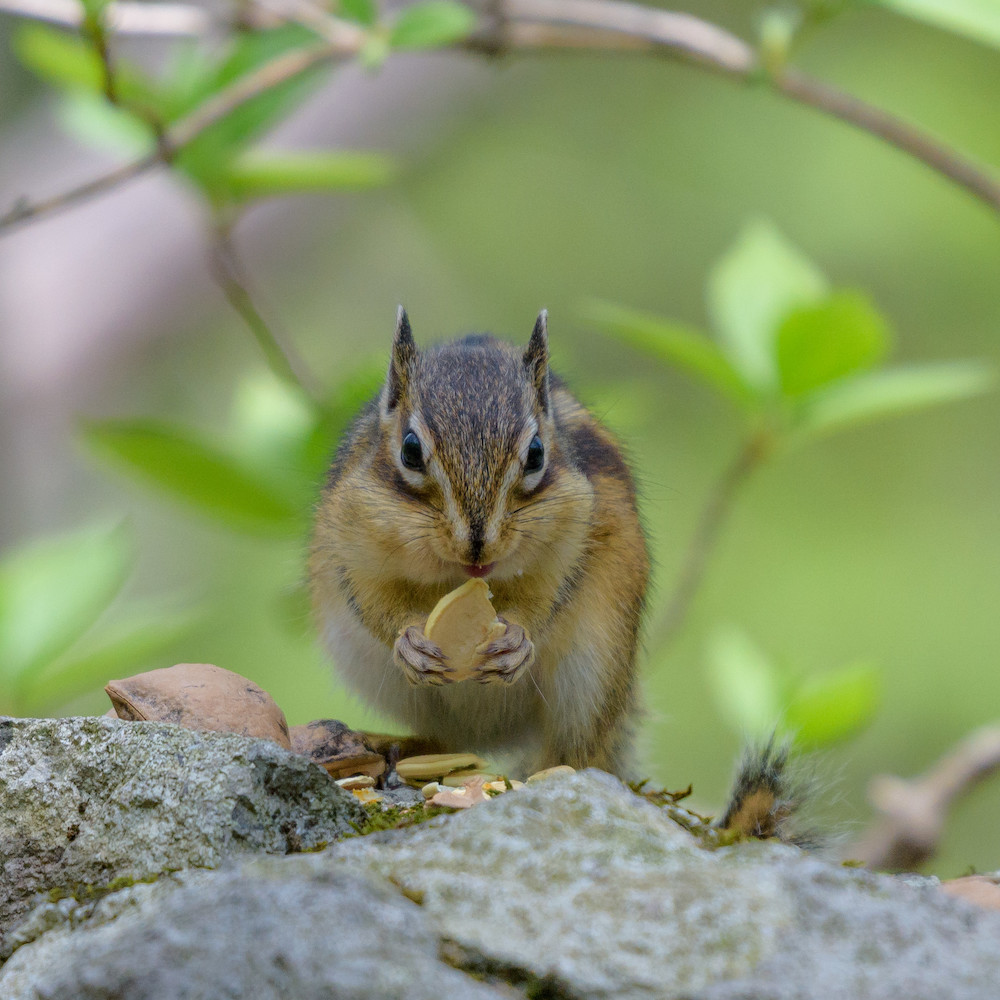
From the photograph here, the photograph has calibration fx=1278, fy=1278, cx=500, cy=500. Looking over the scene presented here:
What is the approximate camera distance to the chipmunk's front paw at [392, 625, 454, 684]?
2084 millimetres

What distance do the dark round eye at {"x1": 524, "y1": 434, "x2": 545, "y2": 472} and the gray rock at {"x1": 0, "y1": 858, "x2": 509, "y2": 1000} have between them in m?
1.01

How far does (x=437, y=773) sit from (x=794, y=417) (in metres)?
1.25

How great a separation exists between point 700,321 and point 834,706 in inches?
195

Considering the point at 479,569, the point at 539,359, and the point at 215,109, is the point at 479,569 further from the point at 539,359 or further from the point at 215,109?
the point at 215,109

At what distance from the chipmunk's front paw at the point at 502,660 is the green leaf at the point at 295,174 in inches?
52.9

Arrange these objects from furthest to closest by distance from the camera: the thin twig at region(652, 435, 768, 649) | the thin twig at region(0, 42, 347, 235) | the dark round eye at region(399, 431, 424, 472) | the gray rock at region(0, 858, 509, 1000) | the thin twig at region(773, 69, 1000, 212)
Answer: the thin twig at region(652, 435, 768, 649), the thin twig at region(773, 69, 1000, 212), the thin twig at region(0, 42, 347, 235), the dark round eye at region(399, 431, 424, 472), the gray rock at region(0, 858, 509, 1000)

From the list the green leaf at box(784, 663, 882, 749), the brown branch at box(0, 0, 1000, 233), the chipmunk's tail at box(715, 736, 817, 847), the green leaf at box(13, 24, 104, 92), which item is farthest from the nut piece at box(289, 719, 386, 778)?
the green leaf at box(13, 24, 104, 92)

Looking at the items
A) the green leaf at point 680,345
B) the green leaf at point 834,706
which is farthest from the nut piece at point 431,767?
the green leaf at point 680,345

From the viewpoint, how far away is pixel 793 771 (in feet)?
6.14

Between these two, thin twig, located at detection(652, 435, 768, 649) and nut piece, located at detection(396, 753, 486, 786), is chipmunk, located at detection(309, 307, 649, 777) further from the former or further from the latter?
thin twig, located at detection(652, 435, 768, 649)

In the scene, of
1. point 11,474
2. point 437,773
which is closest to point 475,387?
point 437,773

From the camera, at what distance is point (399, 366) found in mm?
2348

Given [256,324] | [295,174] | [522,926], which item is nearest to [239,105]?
[295,174]

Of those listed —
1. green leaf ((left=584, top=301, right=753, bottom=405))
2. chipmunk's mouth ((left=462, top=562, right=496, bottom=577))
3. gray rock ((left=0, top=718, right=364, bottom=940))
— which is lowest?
gray rock ((left=0, top=718, right=364, bottom=940))
